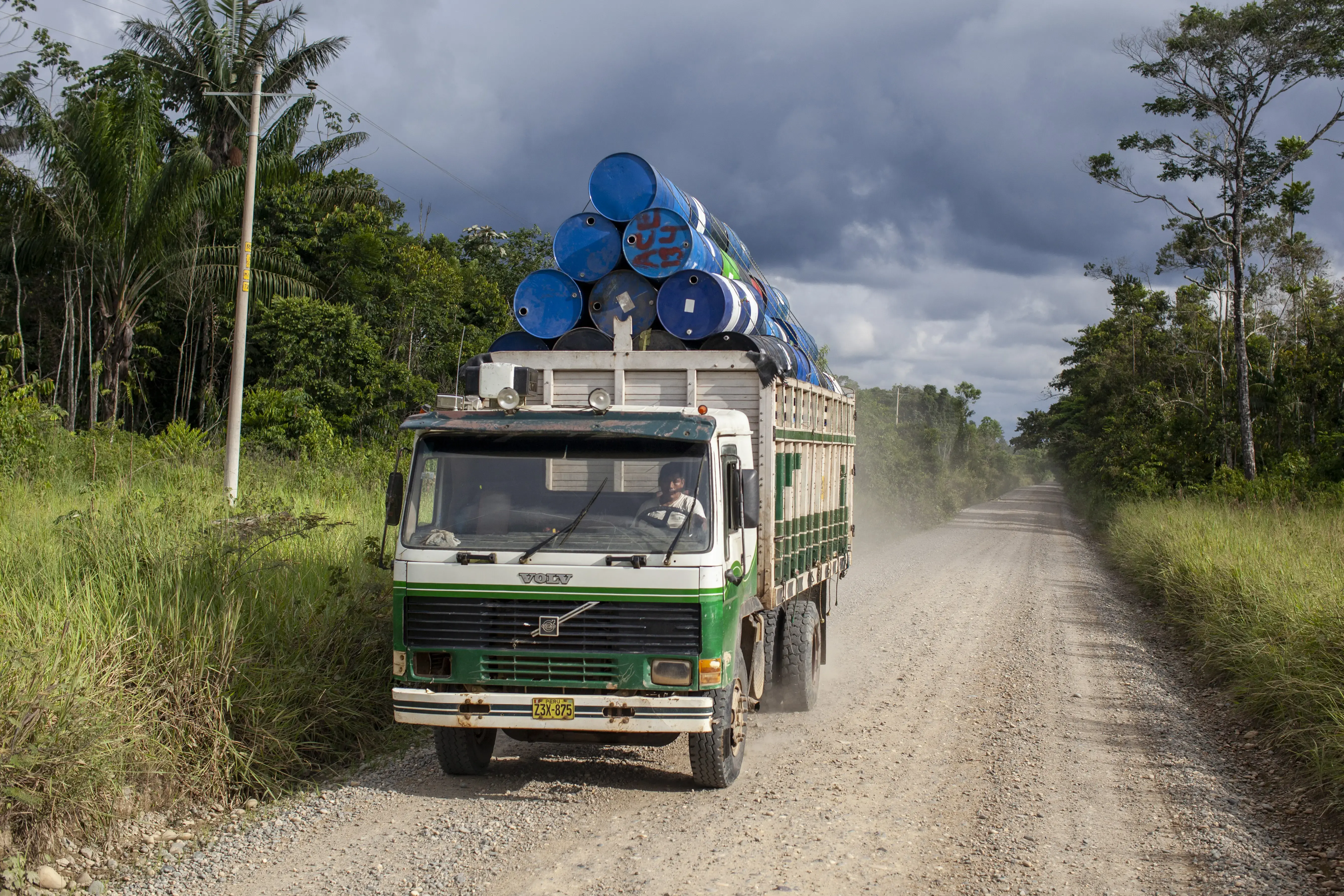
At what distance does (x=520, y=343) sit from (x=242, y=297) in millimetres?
6859

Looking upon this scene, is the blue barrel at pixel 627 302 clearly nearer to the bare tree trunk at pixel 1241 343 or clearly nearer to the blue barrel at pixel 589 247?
the blue barrel at pixel 589 247

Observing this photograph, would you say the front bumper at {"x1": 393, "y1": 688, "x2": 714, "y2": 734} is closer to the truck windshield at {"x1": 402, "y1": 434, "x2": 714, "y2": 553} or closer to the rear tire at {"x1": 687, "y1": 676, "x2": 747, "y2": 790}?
the rear tire at {"x1": 687, "y1": 676, "x2": 747, "y2": 790}

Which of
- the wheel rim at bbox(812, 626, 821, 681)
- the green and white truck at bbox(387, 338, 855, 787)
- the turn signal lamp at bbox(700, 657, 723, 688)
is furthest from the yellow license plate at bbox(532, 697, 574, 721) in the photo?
the wheel rim at bbox(812, 626, 821, 681)

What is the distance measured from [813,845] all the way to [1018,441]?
58147mm

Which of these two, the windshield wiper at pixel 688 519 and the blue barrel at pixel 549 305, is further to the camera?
the blue barrel at pixel 549 305

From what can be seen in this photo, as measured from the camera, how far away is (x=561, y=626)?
5.30 metres

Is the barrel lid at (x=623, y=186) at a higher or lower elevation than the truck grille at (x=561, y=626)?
higher

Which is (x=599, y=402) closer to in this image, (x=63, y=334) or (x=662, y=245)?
(x=662, y=245)

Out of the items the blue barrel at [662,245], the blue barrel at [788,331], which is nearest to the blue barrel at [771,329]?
the blue barrel at [788,331]

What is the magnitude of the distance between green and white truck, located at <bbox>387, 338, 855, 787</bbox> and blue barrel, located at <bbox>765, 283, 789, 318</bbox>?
11.6 ft

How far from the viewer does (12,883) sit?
14.1 ft

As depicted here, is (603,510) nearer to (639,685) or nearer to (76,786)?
(639,685)

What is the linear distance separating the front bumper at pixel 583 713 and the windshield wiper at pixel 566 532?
2.44 feet

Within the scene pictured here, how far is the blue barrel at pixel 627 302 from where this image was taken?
7699 mm
